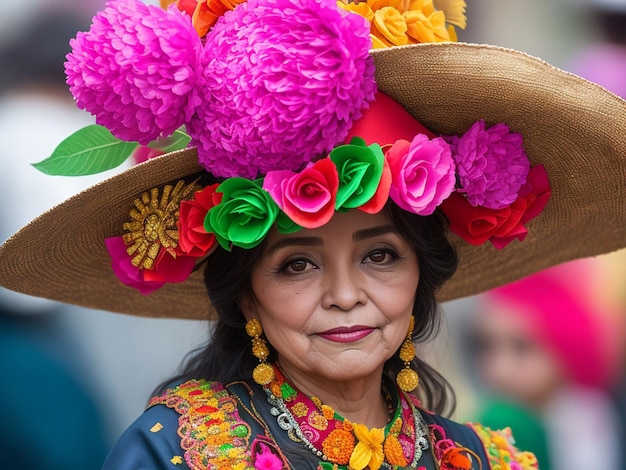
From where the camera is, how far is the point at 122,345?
454 centimetres

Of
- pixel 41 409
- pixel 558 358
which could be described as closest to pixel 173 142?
pixel 41 409

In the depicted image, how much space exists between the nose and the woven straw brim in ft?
1.33

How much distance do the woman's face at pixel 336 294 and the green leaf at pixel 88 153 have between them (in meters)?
0.47

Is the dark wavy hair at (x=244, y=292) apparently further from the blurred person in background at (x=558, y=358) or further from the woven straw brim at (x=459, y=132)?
the blurred person in background at (x=558, y=358)

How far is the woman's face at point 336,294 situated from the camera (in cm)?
256

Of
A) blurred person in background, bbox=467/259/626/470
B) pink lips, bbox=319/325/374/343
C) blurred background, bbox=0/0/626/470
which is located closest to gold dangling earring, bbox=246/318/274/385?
pink lips, bbox=319/325/374/343

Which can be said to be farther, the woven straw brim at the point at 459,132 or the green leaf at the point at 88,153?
the green leaf at the point at 88,153

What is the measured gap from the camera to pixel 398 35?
255 cm

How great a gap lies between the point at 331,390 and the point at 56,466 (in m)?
1.67

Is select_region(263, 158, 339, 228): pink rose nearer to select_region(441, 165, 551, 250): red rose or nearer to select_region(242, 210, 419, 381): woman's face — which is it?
select_region(242, 210, 419, 381): woman's face

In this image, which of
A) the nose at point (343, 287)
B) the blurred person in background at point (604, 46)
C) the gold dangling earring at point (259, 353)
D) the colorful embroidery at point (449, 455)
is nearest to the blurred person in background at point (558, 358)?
the blurred person in background at point (604, 46)

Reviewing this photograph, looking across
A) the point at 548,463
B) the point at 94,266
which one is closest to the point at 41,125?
the point at 94,266

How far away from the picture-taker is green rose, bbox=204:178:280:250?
241 cm

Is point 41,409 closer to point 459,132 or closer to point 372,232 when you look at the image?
point 372,232
